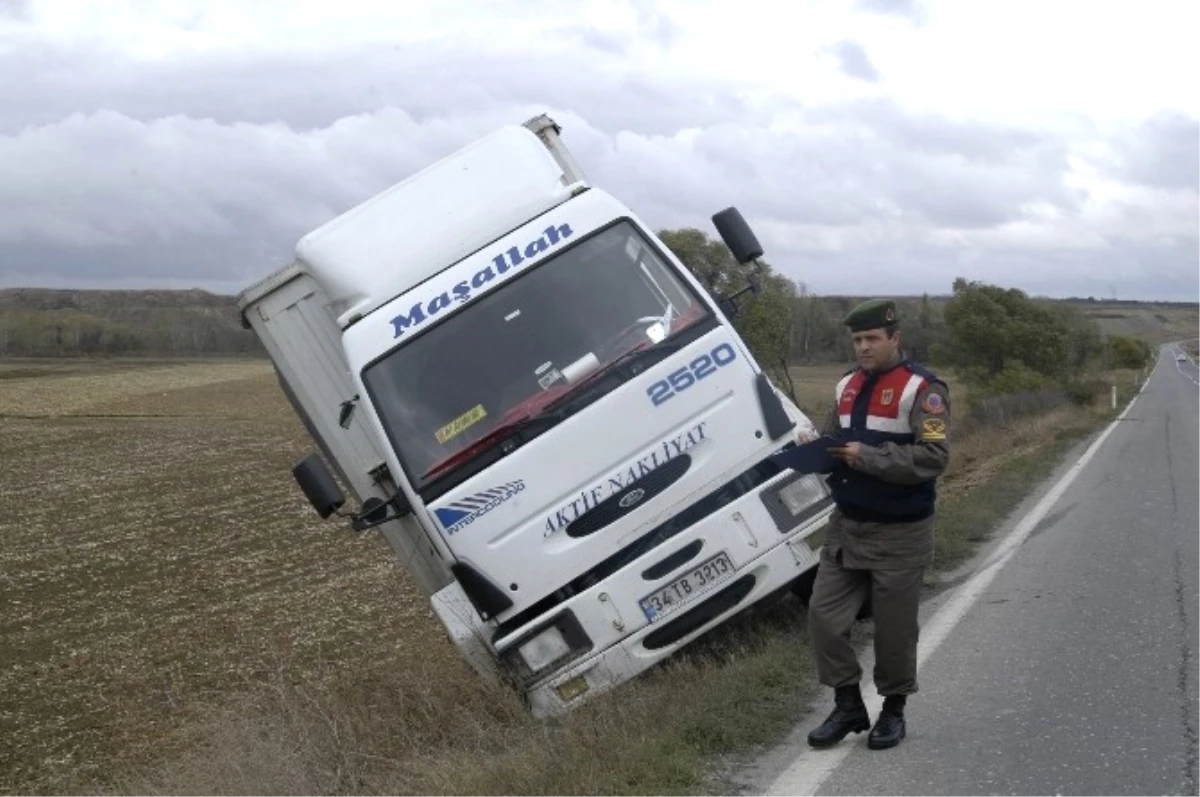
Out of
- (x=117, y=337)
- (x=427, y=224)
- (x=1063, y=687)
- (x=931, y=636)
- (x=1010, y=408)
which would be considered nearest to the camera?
(x=1063, y=687)

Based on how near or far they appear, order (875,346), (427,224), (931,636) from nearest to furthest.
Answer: (875,346)
(931,636)
(427,224)

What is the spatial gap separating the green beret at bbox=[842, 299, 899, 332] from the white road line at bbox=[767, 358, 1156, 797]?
5.43 ft

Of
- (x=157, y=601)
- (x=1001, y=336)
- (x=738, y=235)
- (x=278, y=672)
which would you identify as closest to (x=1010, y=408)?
(x=1001, y=336)

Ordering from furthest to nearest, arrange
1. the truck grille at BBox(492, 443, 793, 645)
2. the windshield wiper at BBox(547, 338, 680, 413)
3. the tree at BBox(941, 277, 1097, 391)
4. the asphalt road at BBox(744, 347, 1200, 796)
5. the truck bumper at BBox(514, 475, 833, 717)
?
the tree at BBox(941, 277, 1097, 391)
the windshield wiper at BBox(547, 338, 680, 413)
the truck grille at BBox(492, 443, 793, 645)
the truck bumper at BBox(514, 475, 833, 717)
the asphalt road at BBox(744, 347, 1200, 796)

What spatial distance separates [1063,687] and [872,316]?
2.13 meters

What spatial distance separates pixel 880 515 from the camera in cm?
507

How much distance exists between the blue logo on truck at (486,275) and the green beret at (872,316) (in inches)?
108

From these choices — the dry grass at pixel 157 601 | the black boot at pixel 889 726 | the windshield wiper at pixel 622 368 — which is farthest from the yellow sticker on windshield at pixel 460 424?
the black boot at pixel 889 726

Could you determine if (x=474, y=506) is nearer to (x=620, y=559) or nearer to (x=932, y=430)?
(x=620, y=559)

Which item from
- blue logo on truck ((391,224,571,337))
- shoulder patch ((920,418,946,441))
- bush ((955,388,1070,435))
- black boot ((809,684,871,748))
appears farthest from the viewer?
bush ((955,388,1070,435))

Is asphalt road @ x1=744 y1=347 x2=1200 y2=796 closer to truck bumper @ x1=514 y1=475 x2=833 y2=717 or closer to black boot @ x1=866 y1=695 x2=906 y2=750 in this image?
black boot @ x1=866 y1=695 x2=906 y2=750

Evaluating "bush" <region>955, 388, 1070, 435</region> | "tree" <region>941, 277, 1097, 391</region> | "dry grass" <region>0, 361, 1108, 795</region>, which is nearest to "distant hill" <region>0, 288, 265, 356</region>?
"tree" <region>941, 277, 1097, 391</region>

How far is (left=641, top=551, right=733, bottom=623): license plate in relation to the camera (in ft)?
22.1

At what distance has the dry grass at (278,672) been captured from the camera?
552 centimetres
